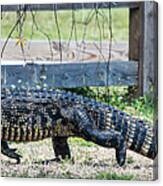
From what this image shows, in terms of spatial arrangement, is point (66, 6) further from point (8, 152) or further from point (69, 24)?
point (8, 152)

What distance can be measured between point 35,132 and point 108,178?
344mm

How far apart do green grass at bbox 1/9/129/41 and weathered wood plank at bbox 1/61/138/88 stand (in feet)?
0.35

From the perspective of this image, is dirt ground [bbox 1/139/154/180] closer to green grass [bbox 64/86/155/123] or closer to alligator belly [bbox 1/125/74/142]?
alligator belly [bbox 1/125/74/142]

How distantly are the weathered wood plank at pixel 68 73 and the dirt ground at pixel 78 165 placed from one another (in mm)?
238

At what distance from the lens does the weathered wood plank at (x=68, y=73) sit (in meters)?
2.36

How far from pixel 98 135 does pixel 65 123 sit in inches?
5.5

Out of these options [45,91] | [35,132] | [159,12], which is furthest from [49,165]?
[159,12]

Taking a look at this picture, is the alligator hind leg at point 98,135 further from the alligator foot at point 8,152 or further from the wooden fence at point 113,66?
the alligator foot at point 8,152

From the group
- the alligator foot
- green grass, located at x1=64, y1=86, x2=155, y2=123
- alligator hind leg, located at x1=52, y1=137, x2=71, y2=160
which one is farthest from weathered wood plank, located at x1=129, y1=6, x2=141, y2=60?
the alligator foot

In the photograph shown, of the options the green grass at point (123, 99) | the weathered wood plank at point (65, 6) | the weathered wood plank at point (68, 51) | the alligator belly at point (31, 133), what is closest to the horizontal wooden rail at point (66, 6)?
the weathered wood plank at point (65, 6)

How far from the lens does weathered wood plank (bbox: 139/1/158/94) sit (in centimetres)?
232

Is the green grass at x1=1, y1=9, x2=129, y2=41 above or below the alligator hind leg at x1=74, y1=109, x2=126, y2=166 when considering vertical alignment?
above

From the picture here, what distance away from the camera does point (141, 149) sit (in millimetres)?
2344

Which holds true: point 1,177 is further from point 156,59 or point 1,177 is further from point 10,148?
point 156,59
